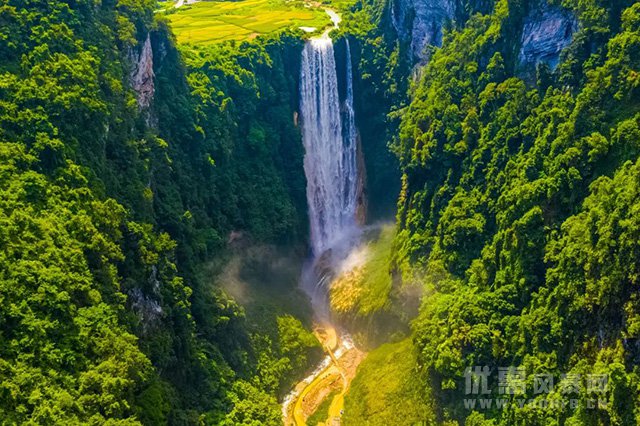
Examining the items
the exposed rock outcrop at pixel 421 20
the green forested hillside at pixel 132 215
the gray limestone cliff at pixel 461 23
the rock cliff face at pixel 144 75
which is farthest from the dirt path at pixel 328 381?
the exposed rock outcrop at pixel 421 20

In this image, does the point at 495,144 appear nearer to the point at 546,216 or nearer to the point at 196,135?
the point at 546,216

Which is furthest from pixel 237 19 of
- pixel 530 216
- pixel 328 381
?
pixel 530 216

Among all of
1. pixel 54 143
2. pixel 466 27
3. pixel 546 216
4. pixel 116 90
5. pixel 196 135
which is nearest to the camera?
pixel 54 143

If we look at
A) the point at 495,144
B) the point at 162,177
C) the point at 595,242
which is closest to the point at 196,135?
the point at 162,177

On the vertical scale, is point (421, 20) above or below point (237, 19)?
below

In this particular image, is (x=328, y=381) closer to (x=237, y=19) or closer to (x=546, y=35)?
(x=546, y=35)

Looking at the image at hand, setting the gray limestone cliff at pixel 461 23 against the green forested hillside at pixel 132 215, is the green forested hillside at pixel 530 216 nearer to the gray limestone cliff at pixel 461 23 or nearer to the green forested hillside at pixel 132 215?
the gray limestone cliff at pixel 461 23

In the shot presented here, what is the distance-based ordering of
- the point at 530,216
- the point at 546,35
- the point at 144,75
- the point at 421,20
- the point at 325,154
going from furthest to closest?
the point at 421,20 → the point at 325,154 → the point at 144,75 → the point at 546,35 → the point at 530,216
